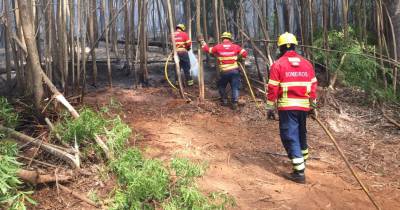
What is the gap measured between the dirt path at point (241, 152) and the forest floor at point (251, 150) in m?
0.01

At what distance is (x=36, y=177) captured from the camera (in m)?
4.02

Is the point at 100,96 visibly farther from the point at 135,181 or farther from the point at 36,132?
the point at 135,181

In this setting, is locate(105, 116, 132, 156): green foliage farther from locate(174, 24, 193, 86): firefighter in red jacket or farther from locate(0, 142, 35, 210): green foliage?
locate(174, 24, 193, 86): firefighter in red jacket

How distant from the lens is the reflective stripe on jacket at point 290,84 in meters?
5.15

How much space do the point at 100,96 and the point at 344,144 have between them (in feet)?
13.9

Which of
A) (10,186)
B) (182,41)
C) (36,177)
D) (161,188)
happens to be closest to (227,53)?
(182,41)

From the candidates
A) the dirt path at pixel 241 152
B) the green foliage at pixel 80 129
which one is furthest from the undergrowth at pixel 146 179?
the dirt path at pixel 241 152

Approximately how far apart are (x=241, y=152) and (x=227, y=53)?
2546 mm

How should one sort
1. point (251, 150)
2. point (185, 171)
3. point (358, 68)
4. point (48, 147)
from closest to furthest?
point (185, 171)
point (48, 147)
point (251, 150)
point (358, 68)

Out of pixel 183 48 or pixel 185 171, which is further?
pixel 183 48

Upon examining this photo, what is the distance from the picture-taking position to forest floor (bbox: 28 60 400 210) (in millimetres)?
4508

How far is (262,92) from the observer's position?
8414mm

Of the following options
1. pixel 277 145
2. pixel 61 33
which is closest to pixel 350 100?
pixel 277 145

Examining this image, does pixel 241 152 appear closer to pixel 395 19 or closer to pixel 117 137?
pixel 117 137
